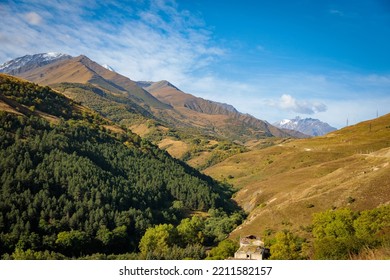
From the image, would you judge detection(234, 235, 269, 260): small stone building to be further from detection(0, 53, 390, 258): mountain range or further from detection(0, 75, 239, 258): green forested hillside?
detection(0, 75, 239, 258): green forested hillside

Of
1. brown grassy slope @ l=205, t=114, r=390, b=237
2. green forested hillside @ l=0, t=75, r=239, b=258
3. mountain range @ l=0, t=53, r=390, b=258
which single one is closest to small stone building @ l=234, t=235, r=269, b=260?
mountain range @ l=0, t=53, r=390, b=258

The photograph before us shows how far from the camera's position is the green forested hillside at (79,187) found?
5728cm

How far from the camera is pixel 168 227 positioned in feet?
191

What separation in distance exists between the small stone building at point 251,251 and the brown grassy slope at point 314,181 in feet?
47.7

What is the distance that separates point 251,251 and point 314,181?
47469mm

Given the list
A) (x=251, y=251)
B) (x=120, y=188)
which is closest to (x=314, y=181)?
(x=251, y=251)

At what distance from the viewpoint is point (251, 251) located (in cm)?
4412

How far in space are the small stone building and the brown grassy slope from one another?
14.6m

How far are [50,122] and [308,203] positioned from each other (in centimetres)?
8451

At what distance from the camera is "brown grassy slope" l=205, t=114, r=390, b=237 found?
63469mm

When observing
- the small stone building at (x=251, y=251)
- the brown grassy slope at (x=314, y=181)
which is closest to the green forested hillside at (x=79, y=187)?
the brown grassy slope at (x=314, y=181)

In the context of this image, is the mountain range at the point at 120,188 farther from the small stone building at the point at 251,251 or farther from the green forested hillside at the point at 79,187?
the small stone building at the point at 251,251
